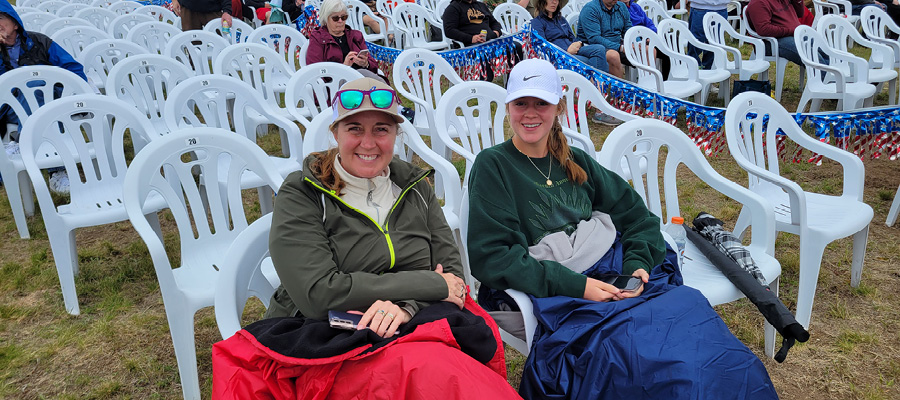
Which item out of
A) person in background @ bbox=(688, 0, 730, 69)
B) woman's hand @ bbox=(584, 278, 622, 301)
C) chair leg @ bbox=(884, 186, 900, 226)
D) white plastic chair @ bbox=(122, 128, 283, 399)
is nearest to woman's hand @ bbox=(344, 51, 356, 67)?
white plastic chair @ bbox=(122, 128, 283, 399)

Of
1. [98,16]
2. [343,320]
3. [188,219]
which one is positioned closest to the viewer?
[343,320]

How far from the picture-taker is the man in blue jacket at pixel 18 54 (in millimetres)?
4117

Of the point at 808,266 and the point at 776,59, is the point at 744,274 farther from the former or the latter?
the point at 776,59

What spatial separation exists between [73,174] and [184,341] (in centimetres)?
141

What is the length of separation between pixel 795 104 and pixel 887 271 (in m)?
3.80

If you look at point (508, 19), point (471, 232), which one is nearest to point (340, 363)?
point (471, 232)

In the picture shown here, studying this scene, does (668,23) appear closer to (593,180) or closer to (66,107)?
(593,180)

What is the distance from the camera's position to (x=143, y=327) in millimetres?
2984

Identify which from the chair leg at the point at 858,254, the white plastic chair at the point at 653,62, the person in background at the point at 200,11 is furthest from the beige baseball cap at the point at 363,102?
the person in background at the point at 200,11

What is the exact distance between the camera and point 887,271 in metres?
3.42

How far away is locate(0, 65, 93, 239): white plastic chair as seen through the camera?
146 inches

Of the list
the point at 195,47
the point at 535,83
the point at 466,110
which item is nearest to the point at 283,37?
the point at 195,47

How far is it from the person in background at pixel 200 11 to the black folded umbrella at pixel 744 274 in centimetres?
657

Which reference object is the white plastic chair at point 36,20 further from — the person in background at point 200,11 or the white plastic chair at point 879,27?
the white plastic chair at point 879,27
